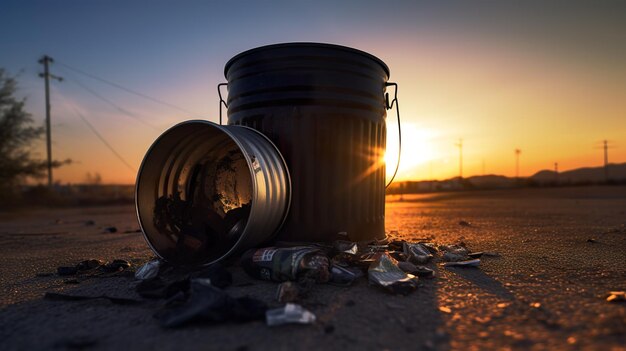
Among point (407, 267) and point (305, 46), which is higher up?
point (305, 46)

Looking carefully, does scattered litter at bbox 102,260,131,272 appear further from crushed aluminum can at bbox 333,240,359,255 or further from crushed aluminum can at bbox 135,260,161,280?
crushed aluminum can at bbox 333,240,359,255

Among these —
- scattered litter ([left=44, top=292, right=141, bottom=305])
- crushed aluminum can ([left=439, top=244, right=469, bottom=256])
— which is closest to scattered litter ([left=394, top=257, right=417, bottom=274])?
crushed aluminum can ([left=439, top=244, right=469, bottom=256])

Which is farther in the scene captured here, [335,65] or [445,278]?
[335,65]

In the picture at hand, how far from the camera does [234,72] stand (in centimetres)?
367

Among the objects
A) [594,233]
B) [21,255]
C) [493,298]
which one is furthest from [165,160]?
[594,233]

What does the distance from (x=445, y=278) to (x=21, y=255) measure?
14.6 ft

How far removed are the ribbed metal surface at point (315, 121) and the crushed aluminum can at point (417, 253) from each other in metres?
0.51

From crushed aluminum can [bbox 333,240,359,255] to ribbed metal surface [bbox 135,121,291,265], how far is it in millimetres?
514

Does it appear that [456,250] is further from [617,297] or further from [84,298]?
[84,298]

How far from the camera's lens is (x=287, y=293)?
85.9 inches

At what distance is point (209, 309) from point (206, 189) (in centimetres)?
212

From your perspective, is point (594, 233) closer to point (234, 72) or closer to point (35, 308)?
point (234, 72)

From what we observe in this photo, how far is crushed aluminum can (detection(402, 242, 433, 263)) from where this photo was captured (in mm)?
3148

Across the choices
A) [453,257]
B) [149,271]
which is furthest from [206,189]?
[453,257]
